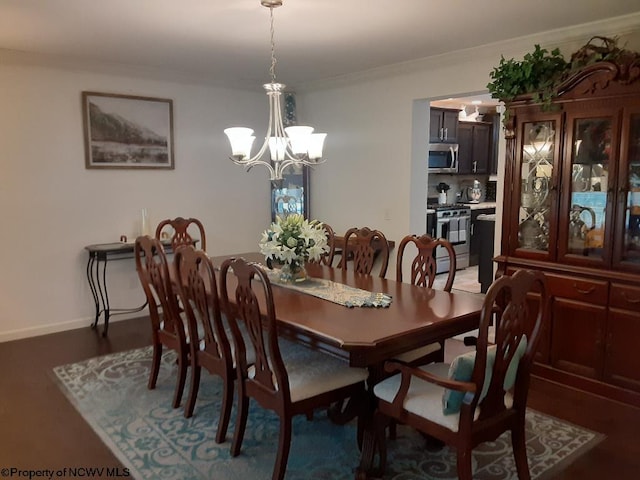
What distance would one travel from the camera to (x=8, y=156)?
436cm

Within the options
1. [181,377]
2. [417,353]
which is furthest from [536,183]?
[181,377]

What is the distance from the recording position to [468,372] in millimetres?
1991

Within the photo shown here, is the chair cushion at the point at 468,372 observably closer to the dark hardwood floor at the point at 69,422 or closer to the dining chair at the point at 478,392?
the dining chair at the point at 478,392

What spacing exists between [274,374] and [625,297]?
2.25 m

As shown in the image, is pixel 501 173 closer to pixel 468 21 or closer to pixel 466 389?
pixel 468 21

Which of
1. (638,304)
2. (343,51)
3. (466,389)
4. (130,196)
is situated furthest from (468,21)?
(130,196)

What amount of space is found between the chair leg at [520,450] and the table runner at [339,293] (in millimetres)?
830

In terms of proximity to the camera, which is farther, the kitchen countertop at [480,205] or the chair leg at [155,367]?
the kitchen countertop at [480,205]

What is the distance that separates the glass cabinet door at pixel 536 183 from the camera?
3.52m

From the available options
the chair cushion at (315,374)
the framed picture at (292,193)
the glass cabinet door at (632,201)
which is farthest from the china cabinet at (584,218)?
the framed picture at (292,193)

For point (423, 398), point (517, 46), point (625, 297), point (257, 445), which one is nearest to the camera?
point (423, 398)

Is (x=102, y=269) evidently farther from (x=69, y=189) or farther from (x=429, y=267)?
(x=429, y=267)

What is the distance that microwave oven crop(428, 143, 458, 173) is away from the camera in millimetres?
7172

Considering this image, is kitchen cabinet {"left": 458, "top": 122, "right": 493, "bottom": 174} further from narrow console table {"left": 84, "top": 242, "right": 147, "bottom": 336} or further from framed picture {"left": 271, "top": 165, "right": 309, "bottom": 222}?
narrow console table {"left": 84, "top": 242, "right": 147, "bottom": 336}
